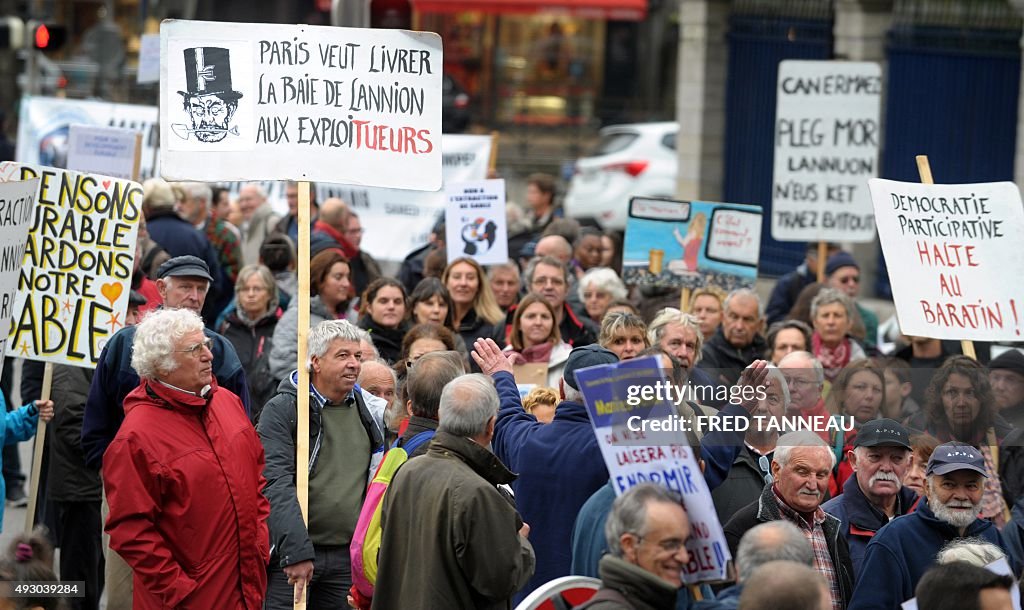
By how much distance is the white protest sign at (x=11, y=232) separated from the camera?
6117 mm

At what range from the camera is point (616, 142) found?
77.7 feet

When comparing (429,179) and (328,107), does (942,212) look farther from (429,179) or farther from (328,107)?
(328,107)

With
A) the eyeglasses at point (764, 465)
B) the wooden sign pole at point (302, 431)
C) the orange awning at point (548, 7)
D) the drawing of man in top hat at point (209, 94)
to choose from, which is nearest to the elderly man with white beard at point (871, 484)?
the eyeglasses at point (764, 465)

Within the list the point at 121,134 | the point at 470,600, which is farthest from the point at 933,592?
the point at 121,134

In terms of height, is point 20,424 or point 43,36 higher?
point 43,36

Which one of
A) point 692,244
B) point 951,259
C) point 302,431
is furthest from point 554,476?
point 692,244

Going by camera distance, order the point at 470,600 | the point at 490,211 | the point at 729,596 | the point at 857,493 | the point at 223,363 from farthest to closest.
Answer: the point at 490,211 < the point at 223,363 < the point at 857,493 < the point at 470,600 < the point at 729,596

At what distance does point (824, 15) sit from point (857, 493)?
40.5 ft

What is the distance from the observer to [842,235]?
11.9 m

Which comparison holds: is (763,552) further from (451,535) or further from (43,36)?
(43,36)

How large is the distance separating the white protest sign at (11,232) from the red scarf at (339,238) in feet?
17.0

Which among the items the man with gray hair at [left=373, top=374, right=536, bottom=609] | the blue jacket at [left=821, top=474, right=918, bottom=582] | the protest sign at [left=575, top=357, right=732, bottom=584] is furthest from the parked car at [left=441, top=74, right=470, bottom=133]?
the protest sign at [left=575, top=357, right=732, bottom=584]

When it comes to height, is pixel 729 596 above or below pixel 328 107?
below

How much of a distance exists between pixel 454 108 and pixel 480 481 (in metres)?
25.7
